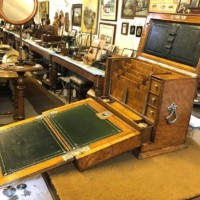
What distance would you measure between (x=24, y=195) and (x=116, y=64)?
1195 millimetres

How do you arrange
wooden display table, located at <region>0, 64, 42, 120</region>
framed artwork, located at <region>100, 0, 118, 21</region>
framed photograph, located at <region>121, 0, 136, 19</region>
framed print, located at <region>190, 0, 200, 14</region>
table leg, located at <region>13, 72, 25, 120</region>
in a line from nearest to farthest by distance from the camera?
1. framed print, located at <region>190, 0, 200, 14</region>
2. wooden display table, located at <region>0, 64, 42, 120</region>
3. table leg, located at <region>13, 72, 25, 120</region>
4. framed photograph, located at <region>121, 0, 136, 19</region>
5. framed artwork, located at <region>100, 0, 118, 21</region>

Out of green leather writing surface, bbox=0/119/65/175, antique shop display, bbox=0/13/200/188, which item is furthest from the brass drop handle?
green leather writing surface, bbox=0/119/65/175

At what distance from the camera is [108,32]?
3873 mm

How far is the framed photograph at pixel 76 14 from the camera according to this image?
15.4 feet

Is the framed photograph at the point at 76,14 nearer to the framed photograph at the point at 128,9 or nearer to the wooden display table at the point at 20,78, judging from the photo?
the framed photograph at the point at 128,9

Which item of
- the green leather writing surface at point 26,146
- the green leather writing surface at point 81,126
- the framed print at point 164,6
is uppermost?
the framed print at point 164,6

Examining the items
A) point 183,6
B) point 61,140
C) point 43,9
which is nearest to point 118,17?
point 183,6

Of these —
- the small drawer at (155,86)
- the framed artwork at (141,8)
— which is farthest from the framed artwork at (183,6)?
the small drawer at (155,86)

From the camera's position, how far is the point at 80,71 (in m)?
3.54

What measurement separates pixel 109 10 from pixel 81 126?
2910 mm

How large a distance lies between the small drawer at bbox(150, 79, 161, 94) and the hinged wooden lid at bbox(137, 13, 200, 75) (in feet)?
0.62

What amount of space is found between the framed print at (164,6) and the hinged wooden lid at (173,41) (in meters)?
1.27

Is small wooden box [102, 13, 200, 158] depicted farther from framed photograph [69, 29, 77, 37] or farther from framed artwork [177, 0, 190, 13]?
framed photograph [69, 29, 77, 37]

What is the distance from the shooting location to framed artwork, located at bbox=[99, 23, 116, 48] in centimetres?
377
